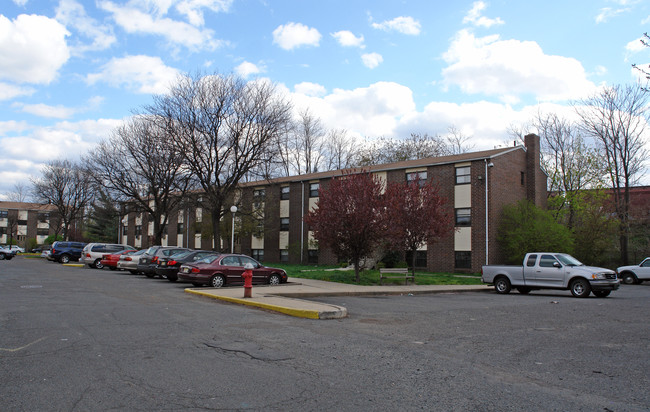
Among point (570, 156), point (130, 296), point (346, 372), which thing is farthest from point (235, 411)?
point (570, 156)

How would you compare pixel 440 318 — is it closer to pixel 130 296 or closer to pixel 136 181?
pixel 130 296

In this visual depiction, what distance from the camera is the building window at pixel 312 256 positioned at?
40.0 metres

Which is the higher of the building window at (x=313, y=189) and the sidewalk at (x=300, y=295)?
the building window at (x=313, y=189)

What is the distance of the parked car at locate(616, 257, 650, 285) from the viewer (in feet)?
91.2

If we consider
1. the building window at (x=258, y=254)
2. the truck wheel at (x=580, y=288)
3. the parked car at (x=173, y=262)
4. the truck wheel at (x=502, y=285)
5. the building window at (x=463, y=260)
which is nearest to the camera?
the truck wheel at (x=580, y=288)

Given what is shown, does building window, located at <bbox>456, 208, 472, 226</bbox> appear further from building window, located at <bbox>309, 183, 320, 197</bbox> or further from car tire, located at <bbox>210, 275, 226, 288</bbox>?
car tire, located at <bbox>210, 275, 226, 288</bbox>

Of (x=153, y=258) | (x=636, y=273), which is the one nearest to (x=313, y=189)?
(x=153, y=258)

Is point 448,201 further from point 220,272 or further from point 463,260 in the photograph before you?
point 220,272

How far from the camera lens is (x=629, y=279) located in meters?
28.9

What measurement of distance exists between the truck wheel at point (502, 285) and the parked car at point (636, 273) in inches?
539

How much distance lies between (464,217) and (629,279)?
10.4m

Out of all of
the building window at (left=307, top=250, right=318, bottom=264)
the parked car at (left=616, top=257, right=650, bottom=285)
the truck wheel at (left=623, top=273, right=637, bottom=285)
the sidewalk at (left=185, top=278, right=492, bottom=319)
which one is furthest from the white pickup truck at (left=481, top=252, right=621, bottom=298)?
the building window at (left=307, top=250, right=318, bottom=264)

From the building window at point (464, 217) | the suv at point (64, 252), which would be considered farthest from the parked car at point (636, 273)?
the suv at point (64, 252)

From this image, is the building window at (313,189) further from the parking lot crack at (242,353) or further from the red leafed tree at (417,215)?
the parking lot crack at (242,353)
